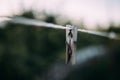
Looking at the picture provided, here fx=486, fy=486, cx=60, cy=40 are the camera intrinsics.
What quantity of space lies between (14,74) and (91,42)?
1.28 meters

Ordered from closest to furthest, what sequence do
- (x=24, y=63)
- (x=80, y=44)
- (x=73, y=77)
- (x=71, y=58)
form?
(x=71, y=58), (x=73, y=77), (x=24, y=63), (x=80, y=44)

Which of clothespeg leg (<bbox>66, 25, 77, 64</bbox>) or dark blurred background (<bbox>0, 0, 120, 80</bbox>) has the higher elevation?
clothespeg leg (<bbox>66, 25, 77, 64</bbox>)

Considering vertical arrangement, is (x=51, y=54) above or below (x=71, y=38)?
below

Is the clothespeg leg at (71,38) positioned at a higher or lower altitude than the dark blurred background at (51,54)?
higher

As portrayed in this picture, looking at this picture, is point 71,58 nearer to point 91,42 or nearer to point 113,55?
point 113,55

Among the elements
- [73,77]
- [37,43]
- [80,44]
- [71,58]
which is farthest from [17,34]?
[71,58]

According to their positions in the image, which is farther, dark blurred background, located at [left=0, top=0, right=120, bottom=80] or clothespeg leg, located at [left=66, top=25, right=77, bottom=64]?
dark blurred background, located at [left=0, top=0, right=120, bottom=80]

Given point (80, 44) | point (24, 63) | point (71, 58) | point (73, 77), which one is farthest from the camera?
point (80, 44)

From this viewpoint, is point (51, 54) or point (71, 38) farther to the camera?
point (51, 54)

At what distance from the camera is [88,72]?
5844 mm

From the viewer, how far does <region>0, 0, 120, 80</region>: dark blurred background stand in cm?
562

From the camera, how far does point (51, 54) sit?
255 inches

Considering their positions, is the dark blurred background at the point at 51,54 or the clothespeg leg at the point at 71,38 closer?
the clothespeg leg at the point at 71,38

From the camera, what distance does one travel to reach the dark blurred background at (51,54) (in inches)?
221
